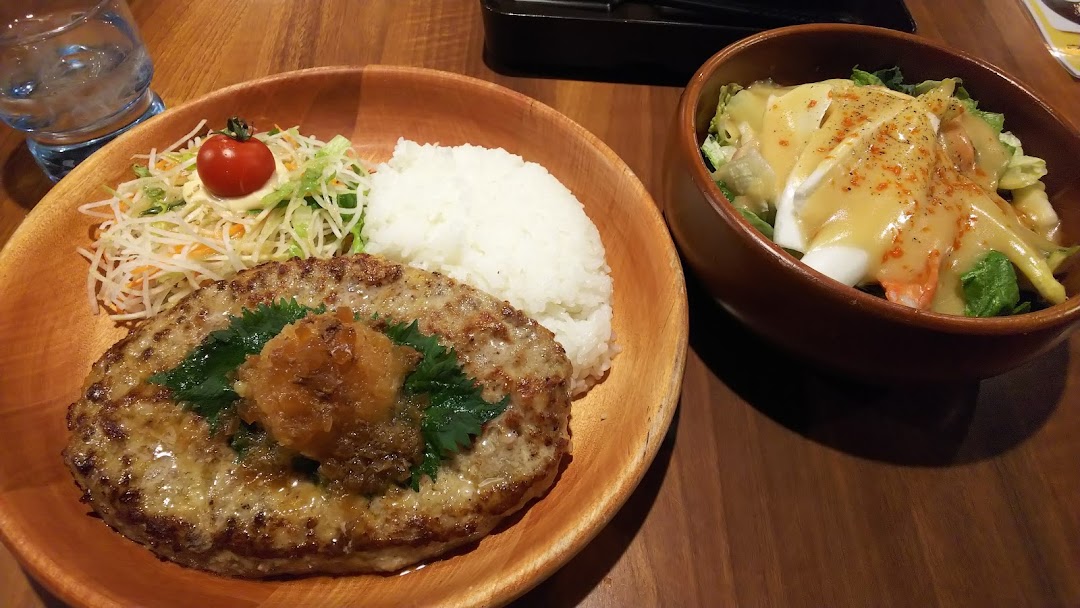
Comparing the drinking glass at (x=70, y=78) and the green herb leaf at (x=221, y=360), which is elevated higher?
the drinking glass at (x=70, y=78)

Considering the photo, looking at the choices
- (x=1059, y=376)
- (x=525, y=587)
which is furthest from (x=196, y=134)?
(x=1059, y=376)

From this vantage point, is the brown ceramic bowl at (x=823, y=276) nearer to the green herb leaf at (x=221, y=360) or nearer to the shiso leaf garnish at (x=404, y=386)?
the shiso leaf garnish at (x=404, y=386)

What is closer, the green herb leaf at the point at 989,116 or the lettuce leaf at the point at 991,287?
the lettuce leaf at the point at 991,287

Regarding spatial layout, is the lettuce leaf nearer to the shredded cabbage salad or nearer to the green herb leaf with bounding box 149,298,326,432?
the green herb leaf with bounding box 149,298,326,432

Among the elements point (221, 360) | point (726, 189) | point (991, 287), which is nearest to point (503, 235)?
point (726, 189)

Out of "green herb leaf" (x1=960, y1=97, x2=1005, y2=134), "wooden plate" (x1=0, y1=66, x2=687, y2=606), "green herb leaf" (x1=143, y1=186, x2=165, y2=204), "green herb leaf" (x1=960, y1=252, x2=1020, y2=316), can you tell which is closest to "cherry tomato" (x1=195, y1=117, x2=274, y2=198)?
"green herb leaf" (x1=143, y1=186, x2=165, y2=204)

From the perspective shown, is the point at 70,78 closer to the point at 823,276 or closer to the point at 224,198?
the point at 224,198

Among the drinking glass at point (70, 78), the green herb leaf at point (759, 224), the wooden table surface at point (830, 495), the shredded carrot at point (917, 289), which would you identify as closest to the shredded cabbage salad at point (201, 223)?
the drinking glass at point (70, 78)
